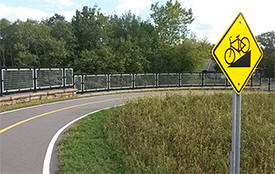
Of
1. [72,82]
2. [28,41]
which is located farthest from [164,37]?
[72,82]

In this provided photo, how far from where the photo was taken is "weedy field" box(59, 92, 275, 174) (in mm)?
Result: 5086

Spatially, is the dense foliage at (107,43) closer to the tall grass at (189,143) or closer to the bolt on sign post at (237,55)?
the tall grass at (189,143)

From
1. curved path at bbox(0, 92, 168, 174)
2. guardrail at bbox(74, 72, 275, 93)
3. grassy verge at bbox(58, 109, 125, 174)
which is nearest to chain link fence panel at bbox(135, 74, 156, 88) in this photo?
guardrail at bbox(74, 72, 275, 93)

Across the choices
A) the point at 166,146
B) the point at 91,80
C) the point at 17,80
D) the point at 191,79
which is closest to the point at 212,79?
the point at 191,79

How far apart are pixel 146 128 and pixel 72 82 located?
12.8 metres

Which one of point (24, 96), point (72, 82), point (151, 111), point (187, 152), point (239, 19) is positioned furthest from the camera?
point (72, 82)

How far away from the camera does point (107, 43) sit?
3888 centimetres

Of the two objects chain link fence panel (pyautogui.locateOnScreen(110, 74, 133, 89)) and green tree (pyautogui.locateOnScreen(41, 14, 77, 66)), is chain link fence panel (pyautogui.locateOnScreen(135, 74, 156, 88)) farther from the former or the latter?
green tree (pyautogui.locateOnScreen(41, 14, 77, 66))

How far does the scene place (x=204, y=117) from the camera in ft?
27.7

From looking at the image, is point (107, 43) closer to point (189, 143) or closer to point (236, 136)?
point (189, 143)

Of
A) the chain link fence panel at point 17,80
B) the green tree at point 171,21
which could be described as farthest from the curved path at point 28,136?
the green tree at point 171,21

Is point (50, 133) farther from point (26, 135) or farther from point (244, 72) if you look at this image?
point (244, 72)

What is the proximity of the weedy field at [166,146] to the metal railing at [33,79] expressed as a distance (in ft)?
23.5

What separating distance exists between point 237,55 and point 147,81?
74.0 ft
